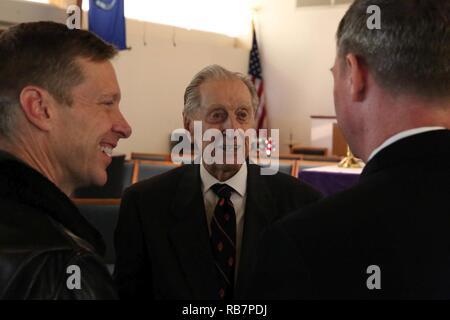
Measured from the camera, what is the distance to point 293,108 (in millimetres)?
16688

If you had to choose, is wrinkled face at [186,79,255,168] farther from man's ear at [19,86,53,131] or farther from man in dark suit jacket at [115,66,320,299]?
man's ear at [19,86,53,131]

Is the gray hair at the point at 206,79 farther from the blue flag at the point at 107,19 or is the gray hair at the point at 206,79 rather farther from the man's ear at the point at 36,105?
the blue flag at the point at 107,19

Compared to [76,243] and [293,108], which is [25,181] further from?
[293,108]

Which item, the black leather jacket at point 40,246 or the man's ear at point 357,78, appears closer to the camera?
the black leather jacket at point 40,246

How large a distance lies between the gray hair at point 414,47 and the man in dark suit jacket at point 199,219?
0.98 metres

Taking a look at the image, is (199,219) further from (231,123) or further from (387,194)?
(387,194)

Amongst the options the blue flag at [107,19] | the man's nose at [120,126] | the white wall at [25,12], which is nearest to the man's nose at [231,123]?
the man's nose at [120,126]

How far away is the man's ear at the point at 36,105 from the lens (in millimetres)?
1385

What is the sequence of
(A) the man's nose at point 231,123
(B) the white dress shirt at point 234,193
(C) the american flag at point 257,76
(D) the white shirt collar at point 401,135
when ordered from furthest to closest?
(C) the american flag at point 257,76 → (A) the man's nose at point 231,123 → (B) the white dress shirt at point 234,193 → (D) the white shirt collar at point 401,135

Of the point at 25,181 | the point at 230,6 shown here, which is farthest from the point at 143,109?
the point at 25,181

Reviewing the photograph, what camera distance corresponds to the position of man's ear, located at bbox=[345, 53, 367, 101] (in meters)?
1.27

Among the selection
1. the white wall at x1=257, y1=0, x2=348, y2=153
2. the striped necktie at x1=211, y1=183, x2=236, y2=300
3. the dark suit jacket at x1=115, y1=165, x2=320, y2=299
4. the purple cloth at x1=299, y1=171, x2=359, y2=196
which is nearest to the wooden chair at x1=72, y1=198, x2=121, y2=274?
the dark suit jacket at x1=115, y1=165, x2=320, y2=299

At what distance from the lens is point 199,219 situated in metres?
2.17
